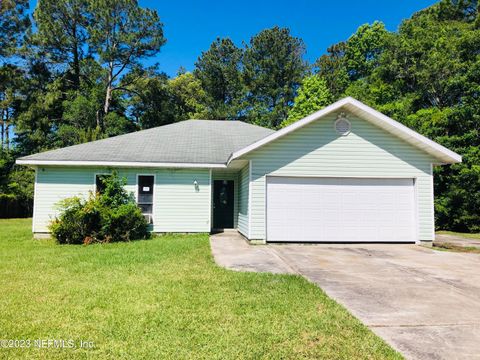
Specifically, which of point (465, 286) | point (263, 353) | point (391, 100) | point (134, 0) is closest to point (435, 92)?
point (391, 100)

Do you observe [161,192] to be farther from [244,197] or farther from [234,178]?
[234,178]

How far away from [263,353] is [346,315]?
1462 millimetres

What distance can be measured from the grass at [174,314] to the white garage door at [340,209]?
425 centimetres

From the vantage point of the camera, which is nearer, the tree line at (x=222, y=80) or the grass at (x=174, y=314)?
the grass at (x=174, y=314)

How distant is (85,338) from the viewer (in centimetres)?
359

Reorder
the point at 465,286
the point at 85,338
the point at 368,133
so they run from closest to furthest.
→ the point at 85,338
the point at 465,286
the point at 368,133

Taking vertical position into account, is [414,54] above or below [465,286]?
above

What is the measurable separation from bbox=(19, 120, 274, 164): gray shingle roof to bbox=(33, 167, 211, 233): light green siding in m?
0.49

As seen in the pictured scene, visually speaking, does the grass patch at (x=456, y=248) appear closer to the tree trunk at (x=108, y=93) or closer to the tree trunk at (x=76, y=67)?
the tree trunk at (x=108, y=93)

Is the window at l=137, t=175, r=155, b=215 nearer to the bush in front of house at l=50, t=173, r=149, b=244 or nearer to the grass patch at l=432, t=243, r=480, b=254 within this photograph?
the bush in front of house at l=50, t=173, r=149, b=244

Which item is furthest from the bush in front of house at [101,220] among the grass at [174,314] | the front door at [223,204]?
the grass at [174,314]

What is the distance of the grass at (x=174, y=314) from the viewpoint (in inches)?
131

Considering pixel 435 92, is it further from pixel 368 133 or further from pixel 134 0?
pixel 134 0

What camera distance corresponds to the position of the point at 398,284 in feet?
19.0
